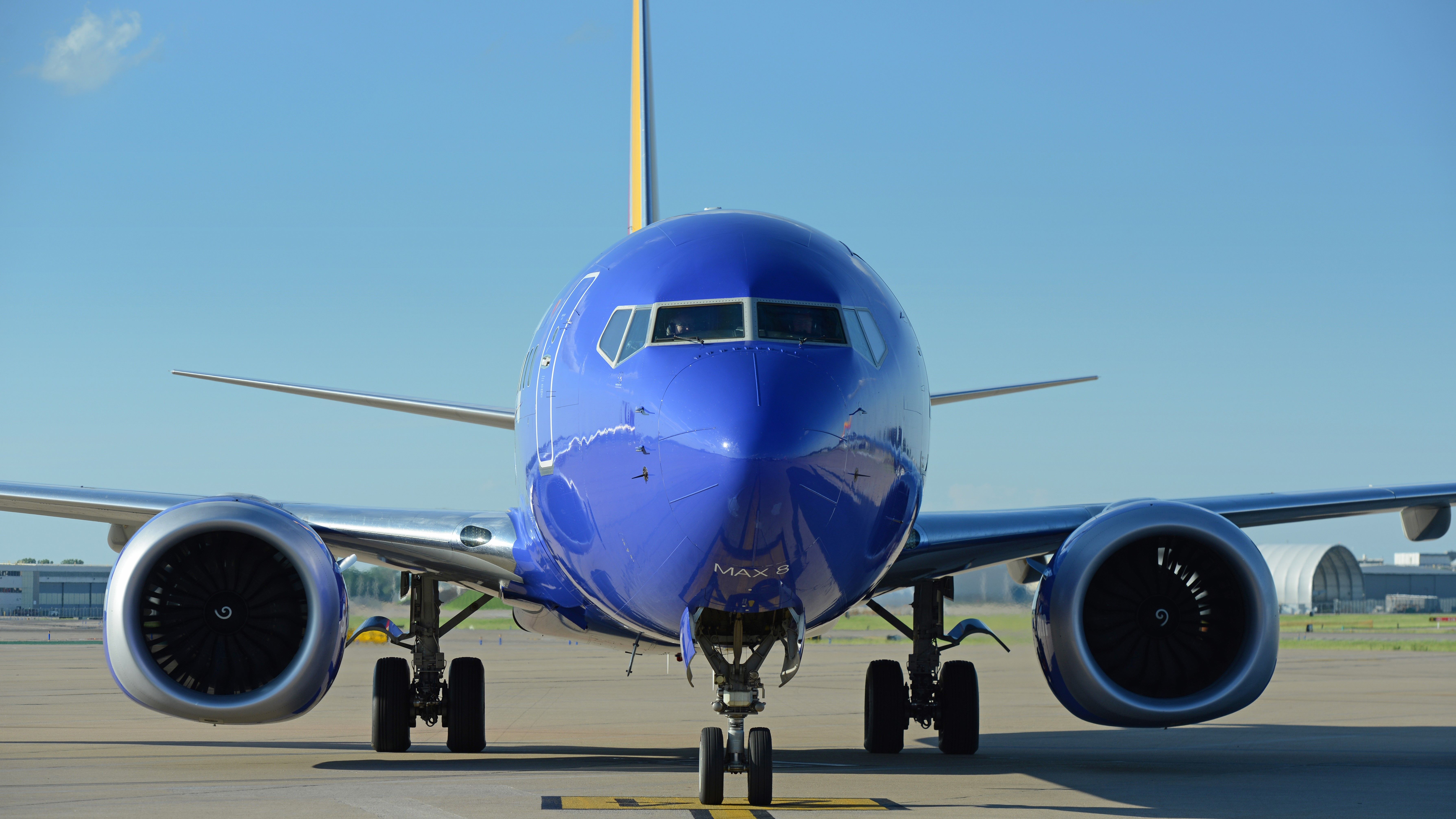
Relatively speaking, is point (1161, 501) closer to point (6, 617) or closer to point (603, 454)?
point (603, 454)

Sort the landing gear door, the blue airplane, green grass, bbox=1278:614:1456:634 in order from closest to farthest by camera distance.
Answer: the blue airplane
the landing gear door
green grass, bbox=1278:614:1456:634

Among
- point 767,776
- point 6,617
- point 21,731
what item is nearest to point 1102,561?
point 767,776

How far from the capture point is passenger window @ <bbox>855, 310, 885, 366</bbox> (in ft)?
26.9

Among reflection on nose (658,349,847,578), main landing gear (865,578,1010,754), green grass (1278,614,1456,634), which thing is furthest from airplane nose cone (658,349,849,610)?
green grass (1278,614,1456,634)

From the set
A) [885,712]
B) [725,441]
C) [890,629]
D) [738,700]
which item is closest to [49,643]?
[885,712]

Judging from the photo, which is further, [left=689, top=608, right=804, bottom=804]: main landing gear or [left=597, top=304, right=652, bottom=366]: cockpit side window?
[left=689, top=608, right=804, bottom=804]: main landing gear

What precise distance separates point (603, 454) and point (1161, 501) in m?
4.96

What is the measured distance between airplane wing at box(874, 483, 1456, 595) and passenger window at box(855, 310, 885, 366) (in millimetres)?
3426

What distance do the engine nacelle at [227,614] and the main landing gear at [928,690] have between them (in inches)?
211

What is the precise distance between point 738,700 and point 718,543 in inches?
63.6

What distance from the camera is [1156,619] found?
1063cm

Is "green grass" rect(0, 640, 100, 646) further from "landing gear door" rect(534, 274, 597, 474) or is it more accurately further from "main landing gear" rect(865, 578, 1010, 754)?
"landing gear door" rect(534, 274, 597, 474)

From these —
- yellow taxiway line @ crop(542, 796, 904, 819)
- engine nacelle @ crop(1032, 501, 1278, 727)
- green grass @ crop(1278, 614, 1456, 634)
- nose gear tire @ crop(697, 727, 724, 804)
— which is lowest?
green grass @ crop(1278, 614, 1456, 634)

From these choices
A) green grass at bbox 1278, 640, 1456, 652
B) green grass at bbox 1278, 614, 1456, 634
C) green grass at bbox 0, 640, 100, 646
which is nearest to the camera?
green grass at bbox 0, 640, 100, 646
